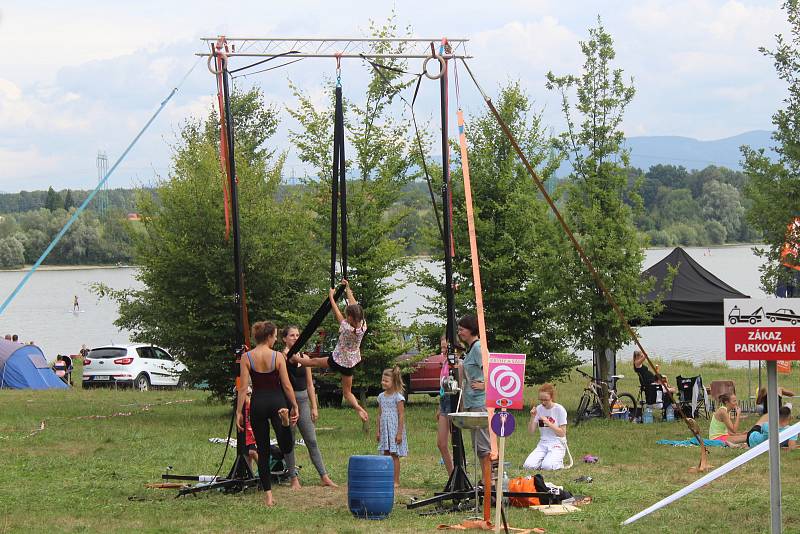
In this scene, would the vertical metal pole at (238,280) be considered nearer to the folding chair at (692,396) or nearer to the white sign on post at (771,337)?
the white sign on post at (771,337)

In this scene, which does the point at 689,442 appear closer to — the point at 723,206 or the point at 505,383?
the point at 505,383

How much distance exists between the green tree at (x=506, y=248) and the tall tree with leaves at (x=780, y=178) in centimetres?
376

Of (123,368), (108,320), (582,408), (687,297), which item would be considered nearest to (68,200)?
(108,320)

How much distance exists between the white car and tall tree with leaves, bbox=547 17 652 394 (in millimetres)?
13737

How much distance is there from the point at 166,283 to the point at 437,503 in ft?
34.8

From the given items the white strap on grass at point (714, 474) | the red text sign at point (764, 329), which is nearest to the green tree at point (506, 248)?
the white strap on grass at point (714, 474)

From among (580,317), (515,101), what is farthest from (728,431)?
(515,101)

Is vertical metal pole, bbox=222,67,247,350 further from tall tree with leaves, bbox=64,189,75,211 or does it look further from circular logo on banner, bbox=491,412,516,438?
tall tree with leaves, bbox=64,189,75,211

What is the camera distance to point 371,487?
9453mm

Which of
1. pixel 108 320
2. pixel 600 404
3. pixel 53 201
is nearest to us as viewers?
pixel 600 404

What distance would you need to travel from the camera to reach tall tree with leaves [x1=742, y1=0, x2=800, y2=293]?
684 inches

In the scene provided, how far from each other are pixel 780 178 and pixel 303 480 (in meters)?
10.5

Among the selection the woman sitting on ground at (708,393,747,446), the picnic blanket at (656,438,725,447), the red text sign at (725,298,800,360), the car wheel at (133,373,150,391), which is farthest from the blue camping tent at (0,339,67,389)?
the red text sign at (725,298,800,360)

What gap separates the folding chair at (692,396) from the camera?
1811 cm
